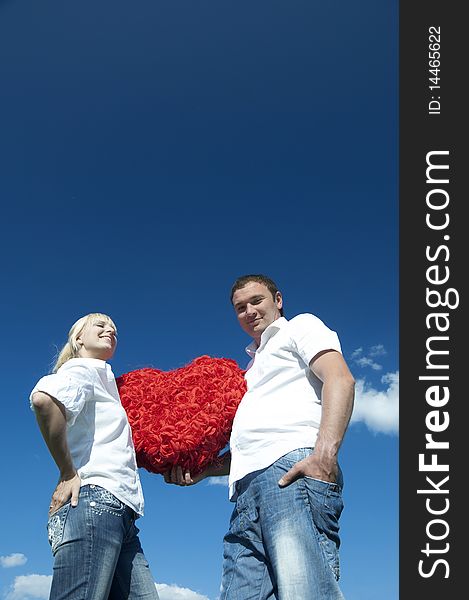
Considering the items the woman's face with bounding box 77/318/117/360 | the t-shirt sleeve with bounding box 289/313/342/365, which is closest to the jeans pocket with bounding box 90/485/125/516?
the woman's face with bounding box 77/318/117/360

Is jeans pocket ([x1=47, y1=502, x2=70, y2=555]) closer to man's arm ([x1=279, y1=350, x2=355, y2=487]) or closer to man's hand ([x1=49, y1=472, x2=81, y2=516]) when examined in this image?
man's hand ([x1=49, y1=472, x2=81, y2=516])

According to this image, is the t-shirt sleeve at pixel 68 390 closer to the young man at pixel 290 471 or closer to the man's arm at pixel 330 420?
the young man at pixel 290 471

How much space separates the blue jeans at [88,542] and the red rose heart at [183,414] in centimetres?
Answer: 56

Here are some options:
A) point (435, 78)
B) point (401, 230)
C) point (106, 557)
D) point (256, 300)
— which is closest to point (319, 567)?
point (106, 557)

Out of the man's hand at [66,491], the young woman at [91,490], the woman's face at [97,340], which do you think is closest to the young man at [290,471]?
the young woman at [91,490]

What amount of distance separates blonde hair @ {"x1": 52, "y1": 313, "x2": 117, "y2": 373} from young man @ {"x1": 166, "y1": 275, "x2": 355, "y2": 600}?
→ 45.1 inches

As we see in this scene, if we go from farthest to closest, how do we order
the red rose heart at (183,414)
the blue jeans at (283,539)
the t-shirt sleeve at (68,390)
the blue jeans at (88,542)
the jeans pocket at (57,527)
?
the red rose heart at (183,414), the t-shirt sleeve at (68,390), the jeans pocket at (57,527), the blue jeans at (88,542), the blue jeans at (283,539)

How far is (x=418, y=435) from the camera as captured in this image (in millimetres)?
4656

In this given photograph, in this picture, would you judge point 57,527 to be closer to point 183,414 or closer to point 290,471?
point 183,414

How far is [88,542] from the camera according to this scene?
3.61m

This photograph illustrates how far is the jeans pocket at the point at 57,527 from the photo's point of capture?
3.68m

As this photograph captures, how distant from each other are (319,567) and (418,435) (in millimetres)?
1673

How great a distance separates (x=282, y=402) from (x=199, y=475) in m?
1.01

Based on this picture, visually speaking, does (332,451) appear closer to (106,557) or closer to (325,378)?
(325,378)
